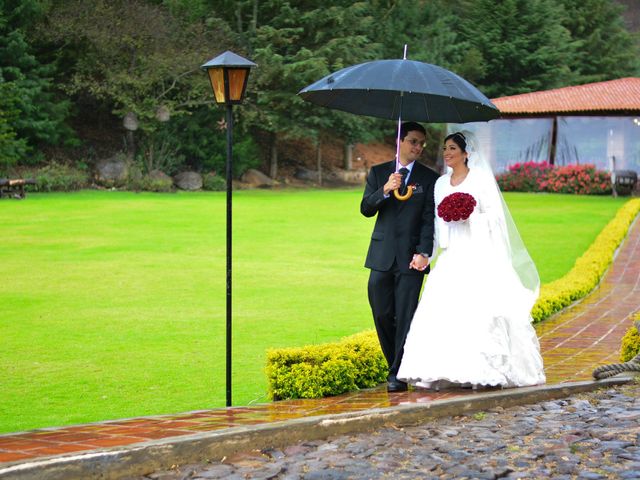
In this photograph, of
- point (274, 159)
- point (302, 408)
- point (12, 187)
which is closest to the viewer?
point (302, 408)

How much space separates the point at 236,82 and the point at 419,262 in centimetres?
205

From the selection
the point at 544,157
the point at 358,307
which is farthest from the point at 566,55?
the point at 358,307

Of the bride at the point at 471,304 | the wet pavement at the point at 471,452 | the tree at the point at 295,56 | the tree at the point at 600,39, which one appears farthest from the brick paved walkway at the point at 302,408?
the tree at the point at 600,39

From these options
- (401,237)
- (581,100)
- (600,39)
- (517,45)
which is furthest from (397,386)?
(600,39)

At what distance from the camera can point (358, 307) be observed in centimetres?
1150

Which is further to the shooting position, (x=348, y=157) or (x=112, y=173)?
(x=348, y=157)

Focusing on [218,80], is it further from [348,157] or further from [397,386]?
[348,157]

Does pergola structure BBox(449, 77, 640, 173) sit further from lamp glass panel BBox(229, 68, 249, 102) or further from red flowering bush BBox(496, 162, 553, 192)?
lamp glass panel BBox(229, 68, 249, 102)

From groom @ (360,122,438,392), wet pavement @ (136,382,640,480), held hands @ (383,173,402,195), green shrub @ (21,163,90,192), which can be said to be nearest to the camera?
wet pavement @ (136,382,640,480)

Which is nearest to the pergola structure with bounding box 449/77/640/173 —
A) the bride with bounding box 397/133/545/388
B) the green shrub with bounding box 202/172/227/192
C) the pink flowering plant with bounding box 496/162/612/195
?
the pink flowering plant with bounding box 496/162/612/195

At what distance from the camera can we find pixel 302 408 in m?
5.79

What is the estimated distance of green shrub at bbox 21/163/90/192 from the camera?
1251 inches

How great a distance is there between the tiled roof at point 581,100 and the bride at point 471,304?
104 feet

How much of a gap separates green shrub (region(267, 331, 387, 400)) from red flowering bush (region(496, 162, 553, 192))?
30.6 metres
